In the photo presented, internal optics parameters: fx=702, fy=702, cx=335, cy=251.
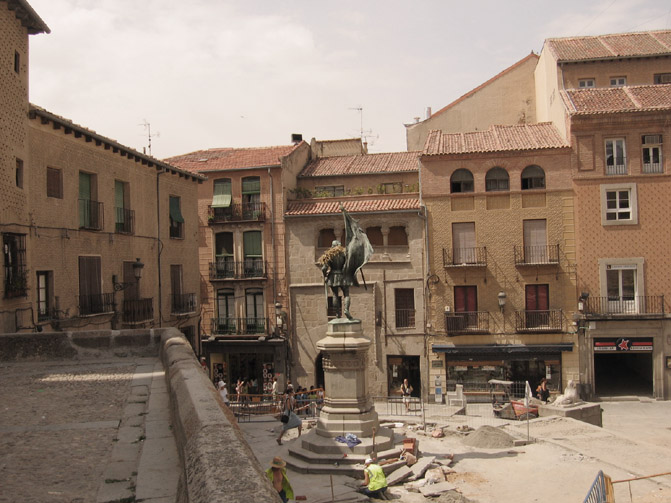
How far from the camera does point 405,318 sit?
31.7m

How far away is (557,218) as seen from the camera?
3039 centimetres

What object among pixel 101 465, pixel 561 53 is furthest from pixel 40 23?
pixel 561 53

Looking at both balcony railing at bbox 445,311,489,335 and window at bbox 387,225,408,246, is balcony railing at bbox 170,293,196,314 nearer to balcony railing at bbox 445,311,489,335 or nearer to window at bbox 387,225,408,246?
window at bbox 387,225,408,246

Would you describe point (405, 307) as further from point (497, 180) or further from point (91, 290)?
point (91, 290)

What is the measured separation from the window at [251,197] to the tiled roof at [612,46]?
1581 centimetres

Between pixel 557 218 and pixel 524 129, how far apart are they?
5.17 metres

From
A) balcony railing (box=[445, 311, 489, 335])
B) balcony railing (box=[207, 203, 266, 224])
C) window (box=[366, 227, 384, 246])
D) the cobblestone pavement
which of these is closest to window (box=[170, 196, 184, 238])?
balcony railing (box=[207, 203, 266, 224])

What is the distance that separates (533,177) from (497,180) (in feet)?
5.08

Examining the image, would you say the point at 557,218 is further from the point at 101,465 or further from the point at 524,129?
the point at 101,465

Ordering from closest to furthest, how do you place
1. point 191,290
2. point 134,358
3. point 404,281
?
point 134,358, point 191,290, point 404,281

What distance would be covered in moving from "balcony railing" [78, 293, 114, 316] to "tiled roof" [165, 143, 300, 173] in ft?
43.2

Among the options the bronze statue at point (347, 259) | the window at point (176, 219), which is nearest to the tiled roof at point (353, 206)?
the window at point (176, 219)

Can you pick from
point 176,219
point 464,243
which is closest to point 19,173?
point 176,219

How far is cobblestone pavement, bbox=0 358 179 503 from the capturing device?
5.61 metres
